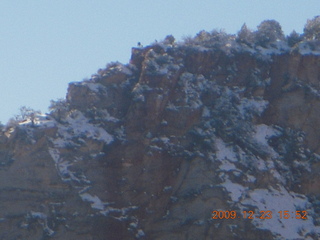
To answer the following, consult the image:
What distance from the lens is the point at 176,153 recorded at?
91.5 feet

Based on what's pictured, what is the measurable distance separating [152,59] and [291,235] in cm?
1171

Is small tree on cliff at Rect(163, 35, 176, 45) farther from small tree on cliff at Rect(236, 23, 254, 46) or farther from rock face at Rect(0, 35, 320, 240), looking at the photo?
small tree on cliff at Rect(236, 23, 254, 46)

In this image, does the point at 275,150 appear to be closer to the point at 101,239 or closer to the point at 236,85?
the point at 236,85

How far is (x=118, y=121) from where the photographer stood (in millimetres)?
29203

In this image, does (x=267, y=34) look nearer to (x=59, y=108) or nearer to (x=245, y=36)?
(x=245, y=36)

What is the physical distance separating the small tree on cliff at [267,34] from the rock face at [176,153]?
127 centimetres

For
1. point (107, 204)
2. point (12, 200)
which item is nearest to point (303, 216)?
point (107, 204)
